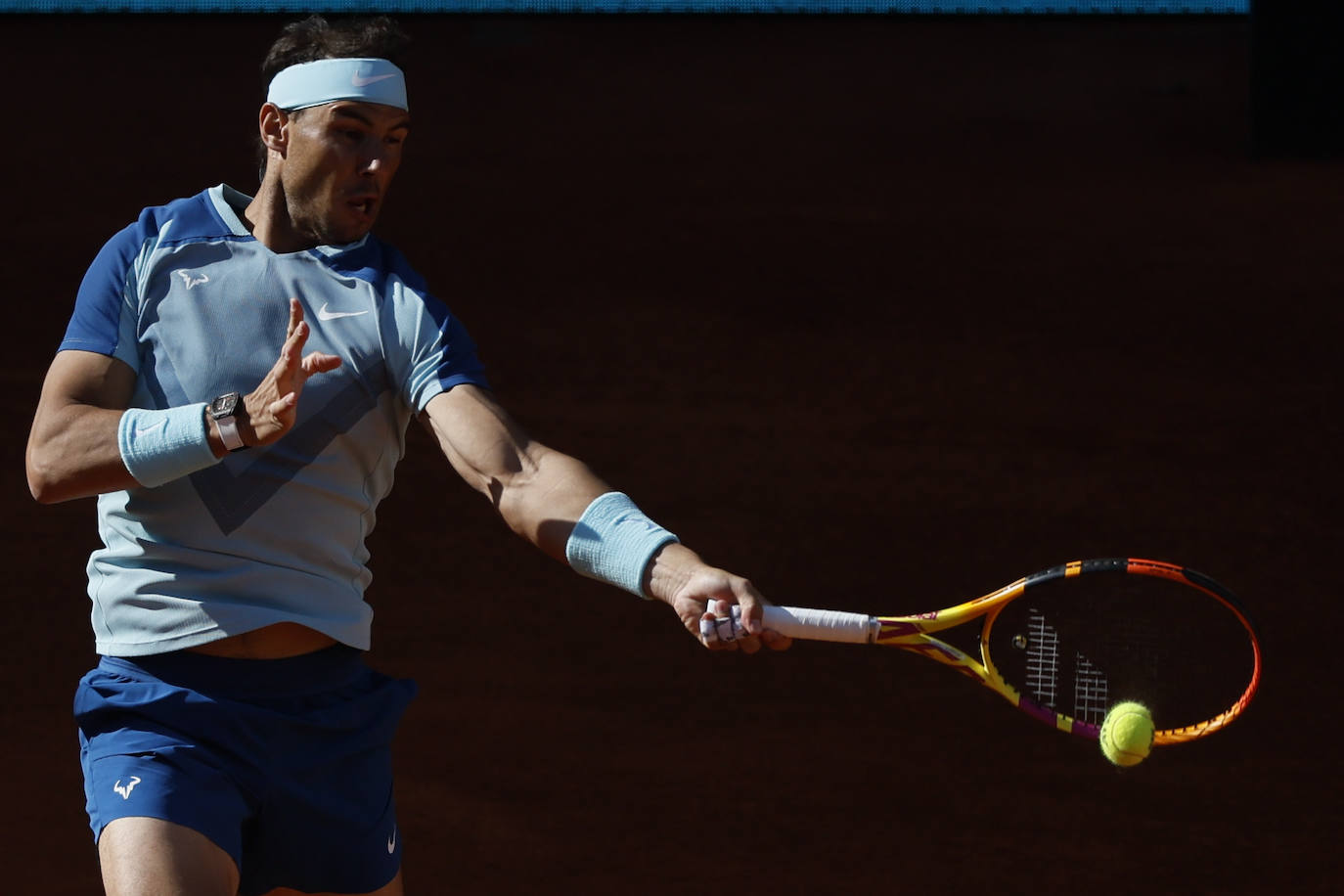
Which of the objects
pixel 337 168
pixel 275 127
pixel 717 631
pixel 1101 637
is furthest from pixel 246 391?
pixel 1101 637

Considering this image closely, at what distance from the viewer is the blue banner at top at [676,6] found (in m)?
9.87

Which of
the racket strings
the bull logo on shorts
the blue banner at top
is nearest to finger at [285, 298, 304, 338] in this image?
the bull logo on shorts

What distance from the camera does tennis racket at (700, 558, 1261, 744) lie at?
2.81 meters

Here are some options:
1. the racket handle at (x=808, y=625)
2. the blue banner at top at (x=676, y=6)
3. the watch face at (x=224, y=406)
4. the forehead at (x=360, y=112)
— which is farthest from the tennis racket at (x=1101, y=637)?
the blue banner at top at (x=676, y=6)

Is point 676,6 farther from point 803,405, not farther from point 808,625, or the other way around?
point 808,625

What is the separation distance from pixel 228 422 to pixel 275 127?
66 centimetres

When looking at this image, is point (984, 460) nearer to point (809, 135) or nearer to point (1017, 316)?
point (1017, 316)

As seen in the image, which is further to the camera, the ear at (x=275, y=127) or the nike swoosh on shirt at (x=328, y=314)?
the ear at (x=275, y=127)

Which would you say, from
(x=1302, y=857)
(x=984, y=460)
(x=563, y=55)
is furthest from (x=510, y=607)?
(x=563, y=55)

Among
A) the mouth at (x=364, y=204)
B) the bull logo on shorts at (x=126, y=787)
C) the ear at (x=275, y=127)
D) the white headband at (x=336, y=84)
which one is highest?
the white headband at (x=336, y=84)

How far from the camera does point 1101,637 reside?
334cm

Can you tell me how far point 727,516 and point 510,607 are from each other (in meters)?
0.89

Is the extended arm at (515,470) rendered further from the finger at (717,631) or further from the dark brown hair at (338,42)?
the dark brown hair at (338,42)

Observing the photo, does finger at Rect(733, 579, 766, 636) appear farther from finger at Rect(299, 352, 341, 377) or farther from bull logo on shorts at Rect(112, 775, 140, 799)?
bull logo on shorts at Rect(112, 775, 140, 799)
